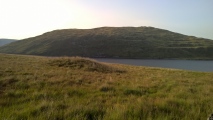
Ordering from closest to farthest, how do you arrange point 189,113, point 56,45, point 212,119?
point 212,119
point 189,113
point 56,45

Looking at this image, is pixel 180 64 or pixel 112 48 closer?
pixel 180 64

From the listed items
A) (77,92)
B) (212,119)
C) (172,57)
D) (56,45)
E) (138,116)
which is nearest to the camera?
(212,119)

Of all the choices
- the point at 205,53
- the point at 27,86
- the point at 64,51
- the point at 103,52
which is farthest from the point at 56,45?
the point at 27,86

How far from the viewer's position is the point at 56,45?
6841 inches

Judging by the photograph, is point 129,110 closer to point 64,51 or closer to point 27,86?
point 27,86

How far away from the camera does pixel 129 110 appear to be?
5.87 meters

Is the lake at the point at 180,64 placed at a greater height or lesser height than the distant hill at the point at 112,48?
lesser

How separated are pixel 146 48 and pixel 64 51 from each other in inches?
3073

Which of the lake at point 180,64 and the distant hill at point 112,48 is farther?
the distant hill at point 112,48

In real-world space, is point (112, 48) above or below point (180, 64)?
above

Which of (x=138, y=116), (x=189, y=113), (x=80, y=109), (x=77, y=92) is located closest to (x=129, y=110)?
(x=138, y=116)

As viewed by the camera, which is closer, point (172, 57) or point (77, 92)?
point (77, 92)

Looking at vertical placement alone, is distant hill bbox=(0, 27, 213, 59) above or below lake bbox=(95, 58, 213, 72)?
above

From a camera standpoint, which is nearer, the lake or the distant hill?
the lake
